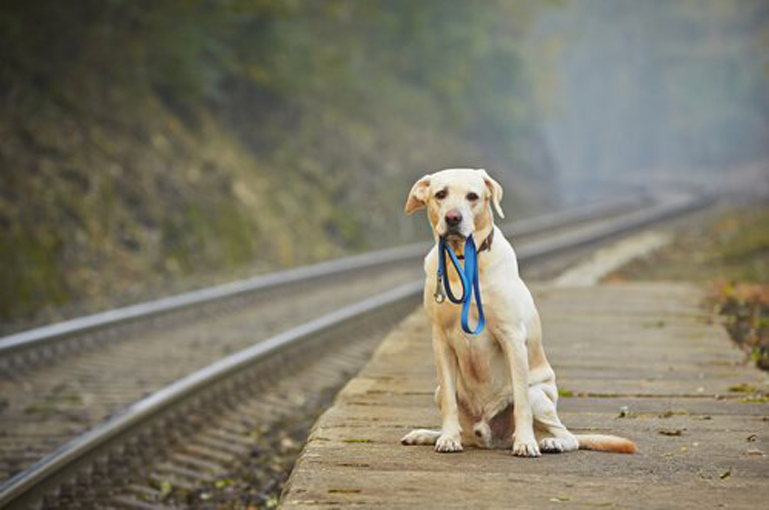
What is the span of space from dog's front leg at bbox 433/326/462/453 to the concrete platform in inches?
2.2

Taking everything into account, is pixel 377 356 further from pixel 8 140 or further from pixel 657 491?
pixel 8 140

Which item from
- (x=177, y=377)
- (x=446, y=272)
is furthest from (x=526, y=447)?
(x=177, y=377)

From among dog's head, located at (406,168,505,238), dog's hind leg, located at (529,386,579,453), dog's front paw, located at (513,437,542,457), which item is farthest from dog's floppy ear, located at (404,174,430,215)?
dog's front paw, located at (513,437,542,457)

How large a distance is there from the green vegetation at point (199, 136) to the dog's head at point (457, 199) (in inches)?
344

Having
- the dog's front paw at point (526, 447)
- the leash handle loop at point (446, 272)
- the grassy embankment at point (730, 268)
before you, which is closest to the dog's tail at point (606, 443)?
the dog's front paw at point (526, 447)

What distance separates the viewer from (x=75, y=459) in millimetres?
5688

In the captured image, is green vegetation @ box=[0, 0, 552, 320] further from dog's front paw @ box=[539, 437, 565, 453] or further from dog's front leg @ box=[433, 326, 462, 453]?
dog's front paw @ box=[539, 437, 565, 453]

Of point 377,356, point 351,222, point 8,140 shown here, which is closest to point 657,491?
point 377,356

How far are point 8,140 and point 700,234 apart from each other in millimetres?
14484

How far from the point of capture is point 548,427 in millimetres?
3826

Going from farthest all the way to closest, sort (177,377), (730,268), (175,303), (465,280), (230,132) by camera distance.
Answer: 1. (230,132)
2. (730,268)
3. (175,303)
4. (177,377)
5. (465,280)

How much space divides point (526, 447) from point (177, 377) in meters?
5.29

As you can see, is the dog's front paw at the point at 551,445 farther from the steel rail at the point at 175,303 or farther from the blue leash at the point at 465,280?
the steel rail at the point at 175,303

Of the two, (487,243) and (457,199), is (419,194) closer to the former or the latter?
(457,199)
